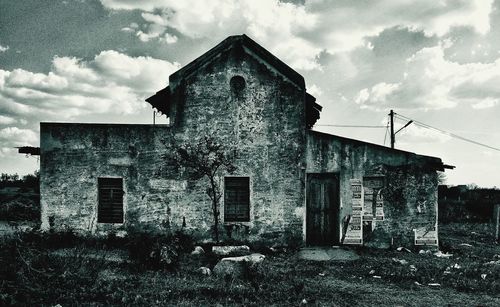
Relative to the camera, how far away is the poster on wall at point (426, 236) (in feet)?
40.1

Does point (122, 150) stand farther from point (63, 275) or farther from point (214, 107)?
point (63, 275)

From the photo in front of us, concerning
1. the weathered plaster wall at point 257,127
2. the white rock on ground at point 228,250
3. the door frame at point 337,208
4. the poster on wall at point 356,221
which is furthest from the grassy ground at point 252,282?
the weathered plaster wall at point 257,127

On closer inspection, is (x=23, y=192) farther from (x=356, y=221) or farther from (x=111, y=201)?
(x=356, y=221)

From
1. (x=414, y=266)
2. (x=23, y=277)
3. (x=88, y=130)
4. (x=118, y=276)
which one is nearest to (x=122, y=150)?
(x=88, y=130)

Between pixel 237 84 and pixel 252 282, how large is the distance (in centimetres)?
691

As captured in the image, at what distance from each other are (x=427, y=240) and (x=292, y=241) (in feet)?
13.4

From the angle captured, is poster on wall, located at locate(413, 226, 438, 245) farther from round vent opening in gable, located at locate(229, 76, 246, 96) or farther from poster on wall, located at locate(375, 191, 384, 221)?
round vent opening in gable, located at locate(229, 76, 246, 96)

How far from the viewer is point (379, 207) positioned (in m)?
12.4

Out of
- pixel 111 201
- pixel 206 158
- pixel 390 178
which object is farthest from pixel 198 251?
pixel 390 178

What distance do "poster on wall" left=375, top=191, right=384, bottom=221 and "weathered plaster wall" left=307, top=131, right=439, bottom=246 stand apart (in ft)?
0.33

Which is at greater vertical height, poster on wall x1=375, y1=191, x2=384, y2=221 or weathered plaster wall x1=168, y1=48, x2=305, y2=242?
weathered plaster wall x1=168, y1=48, x2=305, y2=242

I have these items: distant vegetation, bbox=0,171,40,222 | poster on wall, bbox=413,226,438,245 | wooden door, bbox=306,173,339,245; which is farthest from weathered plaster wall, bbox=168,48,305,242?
distant vegetation, bbox=0,171,40,222

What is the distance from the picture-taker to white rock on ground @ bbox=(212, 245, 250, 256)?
1126cm

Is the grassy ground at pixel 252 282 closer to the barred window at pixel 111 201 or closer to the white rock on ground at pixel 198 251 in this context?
the white rock on ground at pixel 198 251
